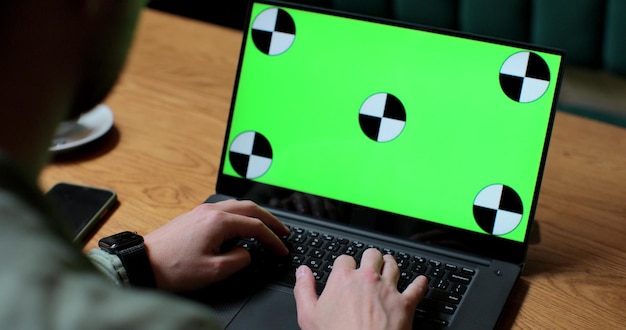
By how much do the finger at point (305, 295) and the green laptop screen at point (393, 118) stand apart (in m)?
0.18

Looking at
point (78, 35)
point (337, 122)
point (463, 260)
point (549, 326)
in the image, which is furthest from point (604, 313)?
point (78, 35)

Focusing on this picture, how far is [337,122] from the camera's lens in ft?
3.94

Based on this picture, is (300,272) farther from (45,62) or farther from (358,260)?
(45,62)

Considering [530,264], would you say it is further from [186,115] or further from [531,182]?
[186,115]

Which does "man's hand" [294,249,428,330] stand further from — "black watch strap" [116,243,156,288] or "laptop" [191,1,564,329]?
"black watch strap" [116,243,156,288]

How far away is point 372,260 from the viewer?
1.04 meters

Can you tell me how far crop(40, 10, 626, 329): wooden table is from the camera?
1095 millimetres

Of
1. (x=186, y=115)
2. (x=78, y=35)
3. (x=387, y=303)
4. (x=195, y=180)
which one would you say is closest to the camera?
(x=78, y=35)

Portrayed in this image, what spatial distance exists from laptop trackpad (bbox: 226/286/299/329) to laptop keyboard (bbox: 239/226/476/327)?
0.9 inches

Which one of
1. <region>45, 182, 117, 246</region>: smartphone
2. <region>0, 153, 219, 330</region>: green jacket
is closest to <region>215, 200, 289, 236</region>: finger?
<region>45, 182, 117, 246</region>: smartphone

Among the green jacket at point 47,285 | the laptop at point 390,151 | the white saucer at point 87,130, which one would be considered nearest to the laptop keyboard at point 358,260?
the laptop at point 390,151

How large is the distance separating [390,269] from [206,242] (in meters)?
0.24

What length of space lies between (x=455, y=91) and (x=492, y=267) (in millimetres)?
241

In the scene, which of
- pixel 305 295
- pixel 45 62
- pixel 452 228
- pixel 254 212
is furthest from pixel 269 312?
pixel 45 62
